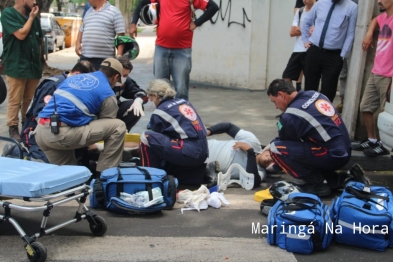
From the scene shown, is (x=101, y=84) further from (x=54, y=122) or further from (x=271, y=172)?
(x=271, y=172)

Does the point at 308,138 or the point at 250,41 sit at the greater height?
the point at 250,41

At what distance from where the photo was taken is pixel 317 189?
5215mm

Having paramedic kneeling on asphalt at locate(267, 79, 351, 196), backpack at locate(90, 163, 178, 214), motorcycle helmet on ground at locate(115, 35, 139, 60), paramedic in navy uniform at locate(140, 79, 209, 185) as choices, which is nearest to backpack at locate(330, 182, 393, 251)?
paramedic kneeling on asphalt at locate(267, 79, 351, 196)

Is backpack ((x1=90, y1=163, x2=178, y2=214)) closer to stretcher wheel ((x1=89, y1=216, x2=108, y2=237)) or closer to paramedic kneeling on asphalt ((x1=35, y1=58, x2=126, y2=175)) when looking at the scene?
stretcher wheel ((x1=89, y1=216, x2=108, y2=237))

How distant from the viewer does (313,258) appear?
388cm

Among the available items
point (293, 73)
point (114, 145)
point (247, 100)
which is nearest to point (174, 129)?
point (114, 145)

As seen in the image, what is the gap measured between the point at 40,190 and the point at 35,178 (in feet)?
0.60

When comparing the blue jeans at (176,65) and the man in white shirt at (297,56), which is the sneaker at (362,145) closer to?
the man in white shirt at (297,56)

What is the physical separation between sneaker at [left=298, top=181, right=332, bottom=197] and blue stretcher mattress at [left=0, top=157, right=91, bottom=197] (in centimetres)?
213

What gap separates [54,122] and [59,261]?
64.2 inches

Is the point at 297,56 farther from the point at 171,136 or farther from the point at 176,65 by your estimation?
the point at 171,136

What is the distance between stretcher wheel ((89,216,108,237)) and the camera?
13.7 feet

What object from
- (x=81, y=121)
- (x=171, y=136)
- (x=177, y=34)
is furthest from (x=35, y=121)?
(x=177, y=34)

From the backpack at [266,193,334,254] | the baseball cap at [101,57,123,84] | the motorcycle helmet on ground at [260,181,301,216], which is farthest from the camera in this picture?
the baseball cap at [101,57,123,84]
